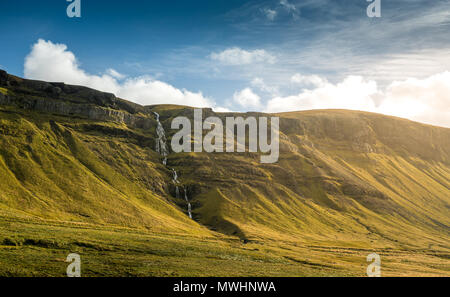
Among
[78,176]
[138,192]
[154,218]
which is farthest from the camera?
[138,192]

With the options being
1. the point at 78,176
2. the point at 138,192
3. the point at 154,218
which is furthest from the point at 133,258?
the point at 138,192

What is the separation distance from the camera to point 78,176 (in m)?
140

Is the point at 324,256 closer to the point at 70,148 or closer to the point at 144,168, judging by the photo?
the point at 144,168

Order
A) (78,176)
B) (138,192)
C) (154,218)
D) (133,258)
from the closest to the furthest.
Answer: (133,258), (154,218), (78,176), (138,192)

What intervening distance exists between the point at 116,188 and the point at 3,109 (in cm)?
7499

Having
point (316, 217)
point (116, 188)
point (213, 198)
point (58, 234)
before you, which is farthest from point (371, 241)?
point (58, 234)

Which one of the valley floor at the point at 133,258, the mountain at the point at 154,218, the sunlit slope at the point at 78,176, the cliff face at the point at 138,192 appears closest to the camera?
the valley floor at the point at 133,258

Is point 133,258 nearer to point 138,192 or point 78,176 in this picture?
point 78,176

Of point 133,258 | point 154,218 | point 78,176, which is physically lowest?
point 154,218

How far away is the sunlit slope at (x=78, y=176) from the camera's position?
4555 inches

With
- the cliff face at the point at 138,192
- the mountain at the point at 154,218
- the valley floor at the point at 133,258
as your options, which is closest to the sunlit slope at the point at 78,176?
the cliff face at the point at 138,192

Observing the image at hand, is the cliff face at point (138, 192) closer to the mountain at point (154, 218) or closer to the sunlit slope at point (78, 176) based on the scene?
the sunlit slope at point (78, 176)

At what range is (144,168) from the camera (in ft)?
592

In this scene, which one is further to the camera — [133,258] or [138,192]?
[138,192]
